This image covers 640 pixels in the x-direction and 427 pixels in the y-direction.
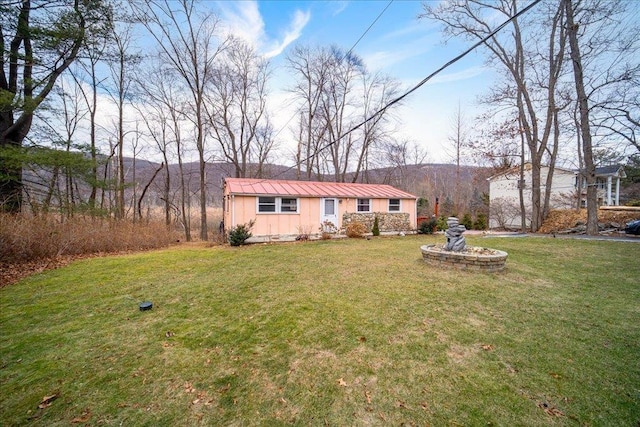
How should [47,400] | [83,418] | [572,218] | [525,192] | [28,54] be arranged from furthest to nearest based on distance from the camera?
1. [525,192]
2. [572,218]
3. [28,54]
4. [47,400]
5. [83,418]

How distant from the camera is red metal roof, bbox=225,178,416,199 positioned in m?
11.0

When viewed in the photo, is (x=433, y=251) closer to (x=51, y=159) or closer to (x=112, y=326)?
(x=112, y=326)

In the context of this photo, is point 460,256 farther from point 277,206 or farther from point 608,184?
point 608,184

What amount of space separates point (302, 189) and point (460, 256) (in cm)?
807

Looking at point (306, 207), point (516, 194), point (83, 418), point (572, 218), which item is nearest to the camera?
point (83, 418)

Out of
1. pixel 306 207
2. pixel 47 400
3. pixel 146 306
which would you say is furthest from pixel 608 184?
pixel 47 400

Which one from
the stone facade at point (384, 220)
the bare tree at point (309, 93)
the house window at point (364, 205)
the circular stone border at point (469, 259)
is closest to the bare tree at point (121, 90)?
the bare tree at point (309, 93)

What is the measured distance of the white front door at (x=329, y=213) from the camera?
12320 millimetres

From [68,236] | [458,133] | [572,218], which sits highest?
[458,133]

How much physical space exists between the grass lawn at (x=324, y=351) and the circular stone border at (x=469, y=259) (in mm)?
405

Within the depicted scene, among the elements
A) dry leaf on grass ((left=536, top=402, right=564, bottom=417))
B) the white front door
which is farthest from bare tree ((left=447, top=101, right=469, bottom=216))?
dry leaf on grass ((left=536, top=402, right=564, bottom=417))

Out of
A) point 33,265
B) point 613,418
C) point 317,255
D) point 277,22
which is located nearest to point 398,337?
point 613,418

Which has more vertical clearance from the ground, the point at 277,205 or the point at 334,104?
the point at 334,104

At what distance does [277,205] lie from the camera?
11289mm
